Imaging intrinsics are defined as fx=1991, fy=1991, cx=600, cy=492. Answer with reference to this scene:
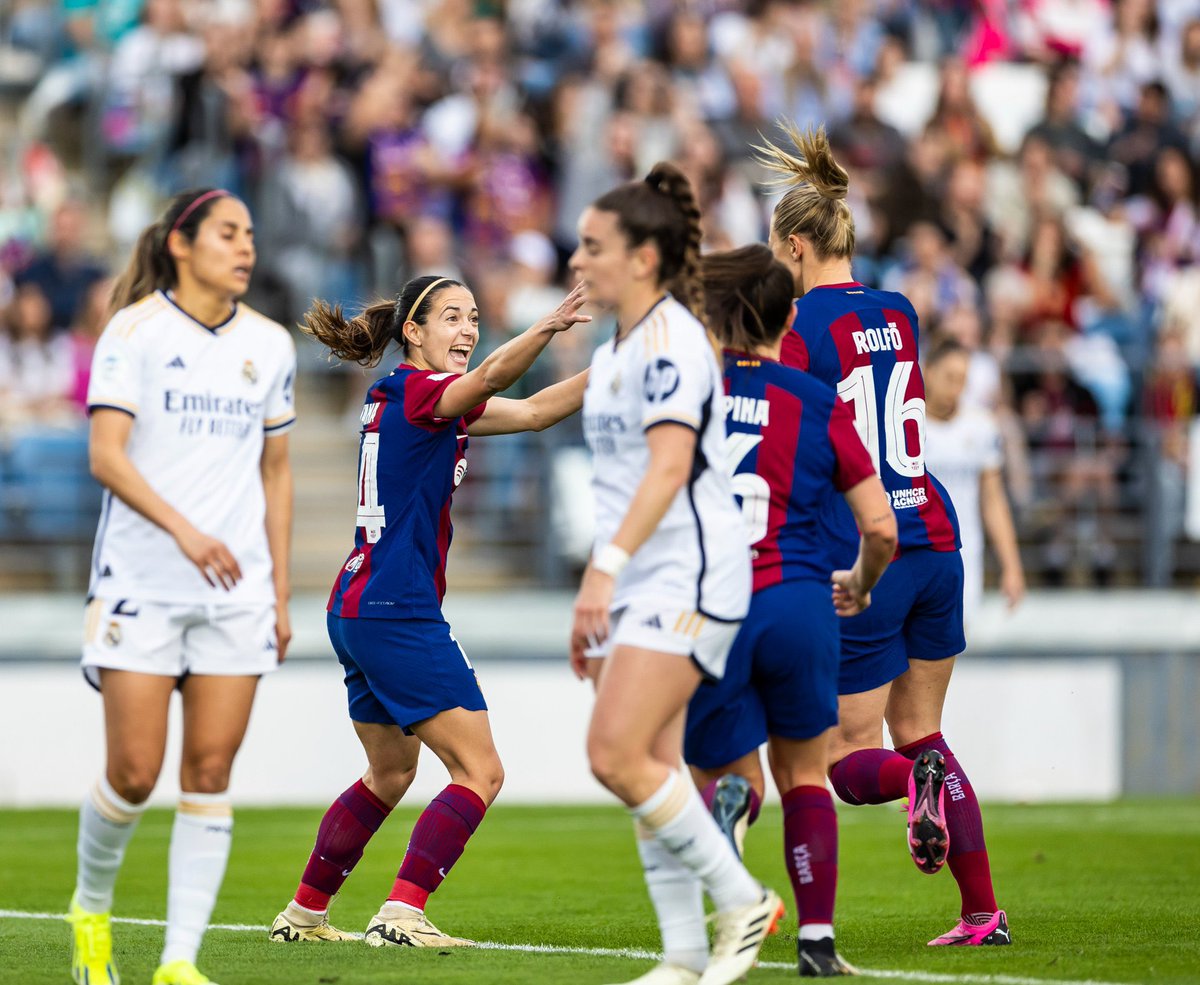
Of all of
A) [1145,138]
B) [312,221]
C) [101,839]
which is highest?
[1145,138]

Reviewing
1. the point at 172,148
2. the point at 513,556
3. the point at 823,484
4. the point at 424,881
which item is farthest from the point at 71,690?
the point at 823,484

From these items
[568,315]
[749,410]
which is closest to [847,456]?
[749,410]

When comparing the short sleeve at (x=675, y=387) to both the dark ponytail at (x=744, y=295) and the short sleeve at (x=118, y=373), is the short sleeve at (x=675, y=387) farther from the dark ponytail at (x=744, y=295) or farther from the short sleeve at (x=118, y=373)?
the short sleeve at (x=118, y=373)

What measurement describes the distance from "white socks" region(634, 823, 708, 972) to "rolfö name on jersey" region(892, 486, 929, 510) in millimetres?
1910

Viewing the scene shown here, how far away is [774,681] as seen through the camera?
19.2 feet

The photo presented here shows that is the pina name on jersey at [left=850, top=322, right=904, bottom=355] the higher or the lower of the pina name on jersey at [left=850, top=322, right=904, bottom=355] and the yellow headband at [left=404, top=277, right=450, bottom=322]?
the lower

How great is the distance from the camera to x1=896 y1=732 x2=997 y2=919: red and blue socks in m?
6.90

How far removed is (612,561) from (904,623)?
2.15 metres

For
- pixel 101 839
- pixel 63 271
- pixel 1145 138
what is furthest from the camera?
pixel 1145 138

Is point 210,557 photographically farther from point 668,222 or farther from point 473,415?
point 473,415

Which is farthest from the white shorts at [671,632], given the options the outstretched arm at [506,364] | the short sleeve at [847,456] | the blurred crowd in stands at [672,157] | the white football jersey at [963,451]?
the blurred crowd in stands at [672,157]

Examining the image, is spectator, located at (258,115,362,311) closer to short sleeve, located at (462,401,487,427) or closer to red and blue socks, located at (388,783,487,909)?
short sleeve, located at (462,401,487,427)

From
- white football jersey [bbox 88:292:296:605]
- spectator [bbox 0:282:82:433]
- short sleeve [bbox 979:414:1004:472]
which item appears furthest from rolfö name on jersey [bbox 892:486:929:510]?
spectator [bbox 0:282:82:433]

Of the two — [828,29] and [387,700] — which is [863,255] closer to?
[828,29]
